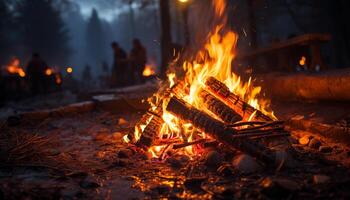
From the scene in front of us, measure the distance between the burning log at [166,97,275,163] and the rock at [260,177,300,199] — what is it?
2.16 feet

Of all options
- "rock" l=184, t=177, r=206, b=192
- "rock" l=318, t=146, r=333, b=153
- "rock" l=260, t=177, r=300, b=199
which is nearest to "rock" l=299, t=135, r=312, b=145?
"rock" l=318, t=146, r=333, b=153

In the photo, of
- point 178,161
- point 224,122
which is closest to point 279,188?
point 178,161

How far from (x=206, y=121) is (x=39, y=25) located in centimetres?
4637

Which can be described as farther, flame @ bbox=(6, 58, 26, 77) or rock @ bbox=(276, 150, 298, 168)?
flame @ bbox=(6, 58, 26, 77)

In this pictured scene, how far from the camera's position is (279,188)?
279 centimetres

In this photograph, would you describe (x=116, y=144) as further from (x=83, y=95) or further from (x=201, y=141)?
(x=83, y=95)

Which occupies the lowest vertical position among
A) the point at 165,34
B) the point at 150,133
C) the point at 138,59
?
the point at 150,133

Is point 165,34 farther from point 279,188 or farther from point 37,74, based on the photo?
point 279,188

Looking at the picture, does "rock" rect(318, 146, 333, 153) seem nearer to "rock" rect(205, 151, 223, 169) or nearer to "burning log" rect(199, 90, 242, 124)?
"burning log" rect(199, 90, 242, 124)

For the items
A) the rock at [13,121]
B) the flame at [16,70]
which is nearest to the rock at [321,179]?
the rock at [13,121]

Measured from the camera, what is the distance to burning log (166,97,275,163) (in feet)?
11.8

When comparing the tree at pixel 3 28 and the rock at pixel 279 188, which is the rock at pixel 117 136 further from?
the tree at pixel 3 28

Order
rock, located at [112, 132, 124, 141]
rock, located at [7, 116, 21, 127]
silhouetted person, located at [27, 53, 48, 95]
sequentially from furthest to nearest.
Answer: silhouetted person, located at [27, 53, 48, 95]
rock, located at [7, 116, 21, 127]
rock, located at [112, 132, 124, 141]

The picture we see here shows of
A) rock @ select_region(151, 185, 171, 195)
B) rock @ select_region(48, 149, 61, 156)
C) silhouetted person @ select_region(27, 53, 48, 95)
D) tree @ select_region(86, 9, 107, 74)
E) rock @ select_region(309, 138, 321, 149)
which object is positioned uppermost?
tree @ select_region(86, 9, 107, 74)
